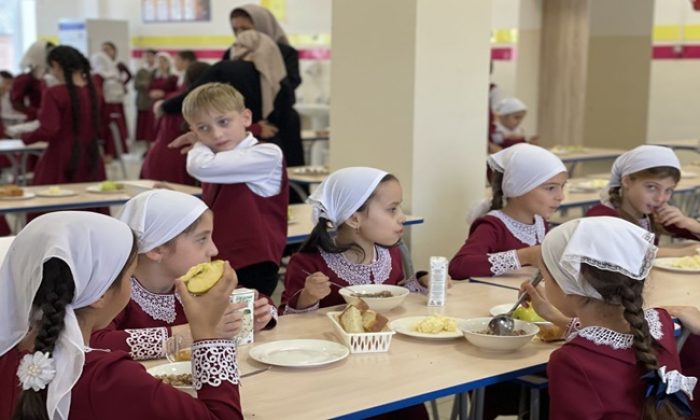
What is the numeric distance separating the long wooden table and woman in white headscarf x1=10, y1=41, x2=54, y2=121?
27.1ft

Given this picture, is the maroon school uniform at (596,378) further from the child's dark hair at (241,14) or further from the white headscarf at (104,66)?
the white headscarf at (104,66)

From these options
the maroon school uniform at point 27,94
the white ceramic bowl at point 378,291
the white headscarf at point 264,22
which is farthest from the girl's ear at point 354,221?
the maroon school uniform at point 27,94

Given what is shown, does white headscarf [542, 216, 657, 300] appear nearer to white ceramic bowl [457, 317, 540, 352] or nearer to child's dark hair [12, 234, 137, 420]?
white ceramic bowl [457, 317, 540, 352]

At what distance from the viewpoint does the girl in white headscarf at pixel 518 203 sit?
3678mm

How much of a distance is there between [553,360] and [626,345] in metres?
0.17

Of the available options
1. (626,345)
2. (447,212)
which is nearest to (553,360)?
(626,345)

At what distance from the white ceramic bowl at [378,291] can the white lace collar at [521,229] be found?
83 centimetres

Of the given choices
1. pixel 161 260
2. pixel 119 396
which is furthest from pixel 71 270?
pixel 161 260

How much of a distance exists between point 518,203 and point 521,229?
125 mm

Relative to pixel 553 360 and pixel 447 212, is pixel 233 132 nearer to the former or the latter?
pixel 447 212

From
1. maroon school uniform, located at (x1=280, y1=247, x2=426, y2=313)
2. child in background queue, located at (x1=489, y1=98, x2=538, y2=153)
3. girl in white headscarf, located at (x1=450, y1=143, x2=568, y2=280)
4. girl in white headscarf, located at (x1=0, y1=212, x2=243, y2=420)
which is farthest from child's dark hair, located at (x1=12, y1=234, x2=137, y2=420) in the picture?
child in background queue, located at (x1=489, y1=98, x2=538, y2=153)

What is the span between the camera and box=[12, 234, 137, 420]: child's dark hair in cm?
171

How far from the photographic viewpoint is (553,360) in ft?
7.19

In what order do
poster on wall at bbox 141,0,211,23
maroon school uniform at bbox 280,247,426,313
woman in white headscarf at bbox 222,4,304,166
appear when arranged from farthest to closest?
1. poster on wall at bbox 141,0,211,23
2. woman in white headscarf at bbox 222,4,304,166
3. maroon school uniform at bbox 280,247,426,313
